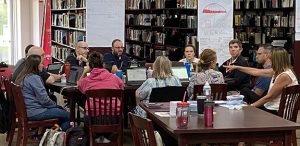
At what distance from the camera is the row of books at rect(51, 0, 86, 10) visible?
11.3m

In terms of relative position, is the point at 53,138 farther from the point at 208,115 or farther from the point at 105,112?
the point at 208,115

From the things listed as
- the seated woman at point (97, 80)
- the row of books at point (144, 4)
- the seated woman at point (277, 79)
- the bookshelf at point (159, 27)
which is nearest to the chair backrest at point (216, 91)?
the seated woman at point (277, 79)

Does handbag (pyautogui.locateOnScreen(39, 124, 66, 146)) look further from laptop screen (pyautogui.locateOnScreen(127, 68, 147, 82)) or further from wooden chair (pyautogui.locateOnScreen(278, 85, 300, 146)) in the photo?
wooden chair (pyautogui.locateOnScreen(278, 85, 300, 146))

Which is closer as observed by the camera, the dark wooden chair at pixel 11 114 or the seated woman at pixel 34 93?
the seated woman at pixel 34 93

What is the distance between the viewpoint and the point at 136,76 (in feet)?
23.2

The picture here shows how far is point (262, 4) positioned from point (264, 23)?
40 centimetres

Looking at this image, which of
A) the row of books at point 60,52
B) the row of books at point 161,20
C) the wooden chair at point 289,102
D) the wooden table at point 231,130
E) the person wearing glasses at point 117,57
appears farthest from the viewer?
the row of books at point 60,52

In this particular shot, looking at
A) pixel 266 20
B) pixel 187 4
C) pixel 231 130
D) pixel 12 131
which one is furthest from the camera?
pixel 266 20

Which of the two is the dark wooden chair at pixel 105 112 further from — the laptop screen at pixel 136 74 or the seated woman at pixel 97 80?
the laptop screen at pixel 136 74

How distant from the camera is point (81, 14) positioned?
1134 cm

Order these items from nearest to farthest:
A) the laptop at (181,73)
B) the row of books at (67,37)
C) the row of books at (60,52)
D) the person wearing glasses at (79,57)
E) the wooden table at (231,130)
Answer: the wooden table at (231,130)
the laptop at (181,73)
the person wearing glasses at (79,57)
the row of books at (67,37)
the row of books at (60,52)

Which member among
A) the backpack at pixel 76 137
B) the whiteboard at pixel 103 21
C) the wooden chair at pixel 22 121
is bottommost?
the backpack at pixel 76 137

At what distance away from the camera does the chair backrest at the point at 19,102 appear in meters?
6.05

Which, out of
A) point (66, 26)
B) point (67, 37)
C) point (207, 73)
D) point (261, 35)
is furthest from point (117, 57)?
point (66, 26)
